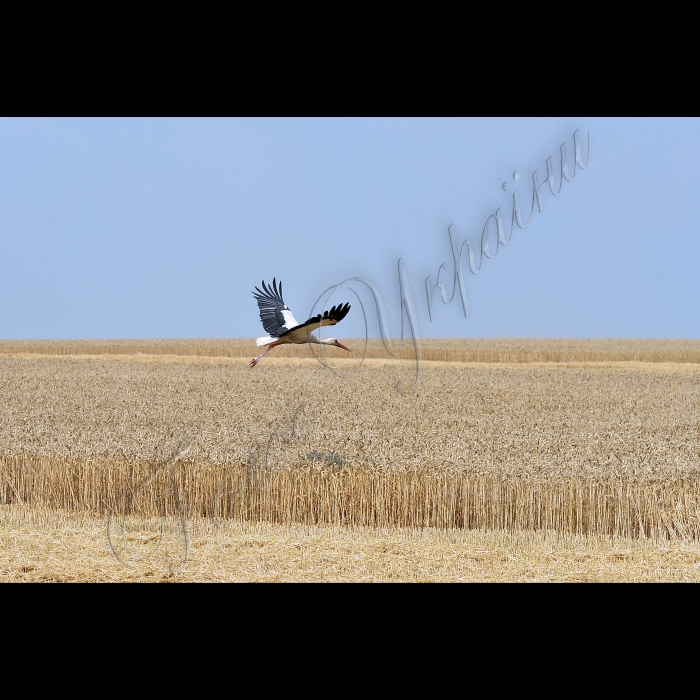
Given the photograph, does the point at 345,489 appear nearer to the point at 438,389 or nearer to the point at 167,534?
the point at 167,534

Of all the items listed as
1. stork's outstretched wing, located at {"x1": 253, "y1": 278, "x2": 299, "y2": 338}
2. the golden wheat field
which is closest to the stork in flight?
stork's outstretched wing, located at {"x1": 253, "y1": 278, "x2": 299, "y2": 338}

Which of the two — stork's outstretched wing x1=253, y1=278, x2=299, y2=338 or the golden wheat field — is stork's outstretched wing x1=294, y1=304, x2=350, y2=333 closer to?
stork's outstretched wing x1=253, y1=278, x2=299, y2=338

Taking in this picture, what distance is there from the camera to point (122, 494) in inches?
425

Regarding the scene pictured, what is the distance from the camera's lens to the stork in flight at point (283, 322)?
734cm

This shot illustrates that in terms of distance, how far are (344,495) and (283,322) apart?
301cm

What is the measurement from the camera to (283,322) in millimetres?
8250

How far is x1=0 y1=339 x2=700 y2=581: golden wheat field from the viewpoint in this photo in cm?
836

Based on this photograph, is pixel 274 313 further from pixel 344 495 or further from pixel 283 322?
pixel 344 495

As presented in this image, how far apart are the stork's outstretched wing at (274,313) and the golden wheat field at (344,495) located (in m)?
2.59

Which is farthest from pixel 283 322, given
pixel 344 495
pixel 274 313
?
pixel 344 495

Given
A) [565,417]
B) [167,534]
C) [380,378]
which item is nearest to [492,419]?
[565,417]

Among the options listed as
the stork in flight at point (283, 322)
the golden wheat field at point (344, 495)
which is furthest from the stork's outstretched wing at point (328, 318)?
the golden wheat field at point (344, 495)

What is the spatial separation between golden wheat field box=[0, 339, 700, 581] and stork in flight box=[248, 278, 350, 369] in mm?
2478

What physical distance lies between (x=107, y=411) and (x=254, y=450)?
583 centimetres
